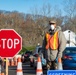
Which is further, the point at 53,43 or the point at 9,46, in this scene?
the point at 53,43

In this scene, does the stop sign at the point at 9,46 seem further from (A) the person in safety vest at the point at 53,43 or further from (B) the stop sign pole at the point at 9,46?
(A) the person in safety vest at the point at 53,43

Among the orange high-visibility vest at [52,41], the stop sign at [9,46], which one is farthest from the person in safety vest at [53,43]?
the stop sign at [9,46]

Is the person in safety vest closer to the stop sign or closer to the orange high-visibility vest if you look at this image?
the orange high-visibility vest

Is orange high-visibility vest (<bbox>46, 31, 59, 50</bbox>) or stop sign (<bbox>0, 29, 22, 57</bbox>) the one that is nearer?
stop sign (<bbox>0, 29, 22, 57</bbox>)

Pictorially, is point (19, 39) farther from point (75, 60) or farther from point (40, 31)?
point (40, 31)

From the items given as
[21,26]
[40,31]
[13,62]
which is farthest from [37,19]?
[13,62]

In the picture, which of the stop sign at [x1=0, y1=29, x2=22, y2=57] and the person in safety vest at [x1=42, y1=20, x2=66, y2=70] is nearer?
the stop sign at [x1=0, y1=29, x2=22, y2=57]

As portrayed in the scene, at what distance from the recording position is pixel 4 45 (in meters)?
10.5

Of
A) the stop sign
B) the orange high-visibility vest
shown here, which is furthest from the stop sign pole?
the orange high-visibility vest

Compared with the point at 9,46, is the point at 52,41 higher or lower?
higher

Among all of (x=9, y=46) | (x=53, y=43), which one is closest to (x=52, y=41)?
(x=53, y=43)

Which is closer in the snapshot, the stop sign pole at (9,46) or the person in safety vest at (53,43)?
the stop sign pole at (9,46)

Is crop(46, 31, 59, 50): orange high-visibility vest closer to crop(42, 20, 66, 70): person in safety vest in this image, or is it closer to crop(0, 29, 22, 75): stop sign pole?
crop(42, 20, 66, 70): person in safety vest

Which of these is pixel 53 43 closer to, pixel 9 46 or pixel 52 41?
pixel 52 41
